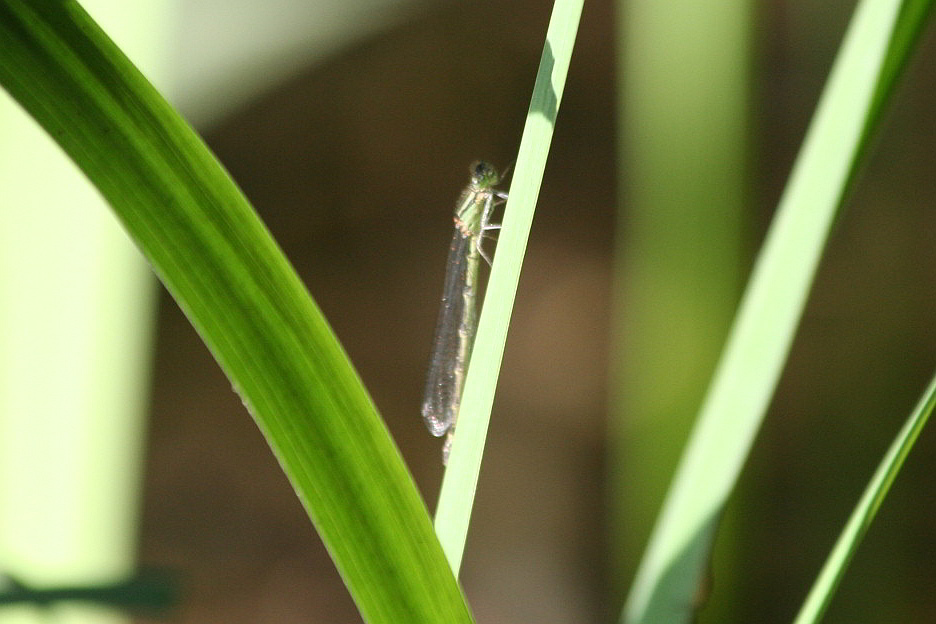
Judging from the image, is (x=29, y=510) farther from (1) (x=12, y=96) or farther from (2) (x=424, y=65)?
(2) (x=424, y=65)

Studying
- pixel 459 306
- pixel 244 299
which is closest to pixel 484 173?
pixel 459 306

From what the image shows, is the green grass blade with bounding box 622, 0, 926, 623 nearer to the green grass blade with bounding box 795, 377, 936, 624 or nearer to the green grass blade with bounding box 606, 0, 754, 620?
the green grass blade with bounding box 795, 377, 936, 624

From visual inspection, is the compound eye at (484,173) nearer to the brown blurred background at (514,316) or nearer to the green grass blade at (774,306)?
the brown blurred background at (514,316)

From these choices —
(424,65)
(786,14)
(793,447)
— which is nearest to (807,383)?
(793,447)

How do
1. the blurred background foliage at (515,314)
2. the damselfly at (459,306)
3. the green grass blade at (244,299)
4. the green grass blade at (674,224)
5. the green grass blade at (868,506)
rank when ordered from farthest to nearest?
the blurred background foliage at (515,314), the damselfly at (459,306), the green grass blade at (674,224), the green grass blade at (868,506), the green grass blade at (244,299)

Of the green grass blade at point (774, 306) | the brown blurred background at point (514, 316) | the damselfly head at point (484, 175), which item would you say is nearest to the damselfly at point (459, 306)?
the damselfly head at point (484, 175)

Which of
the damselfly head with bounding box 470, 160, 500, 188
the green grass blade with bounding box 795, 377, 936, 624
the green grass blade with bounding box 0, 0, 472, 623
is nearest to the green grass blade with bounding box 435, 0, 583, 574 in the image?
the green grass blade with bounding box 0, 0, 472, 623

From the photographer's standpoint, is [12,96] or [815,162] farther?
[815,162]

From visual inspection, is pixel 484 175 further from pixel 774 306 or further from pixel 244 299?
pixel 244 299
